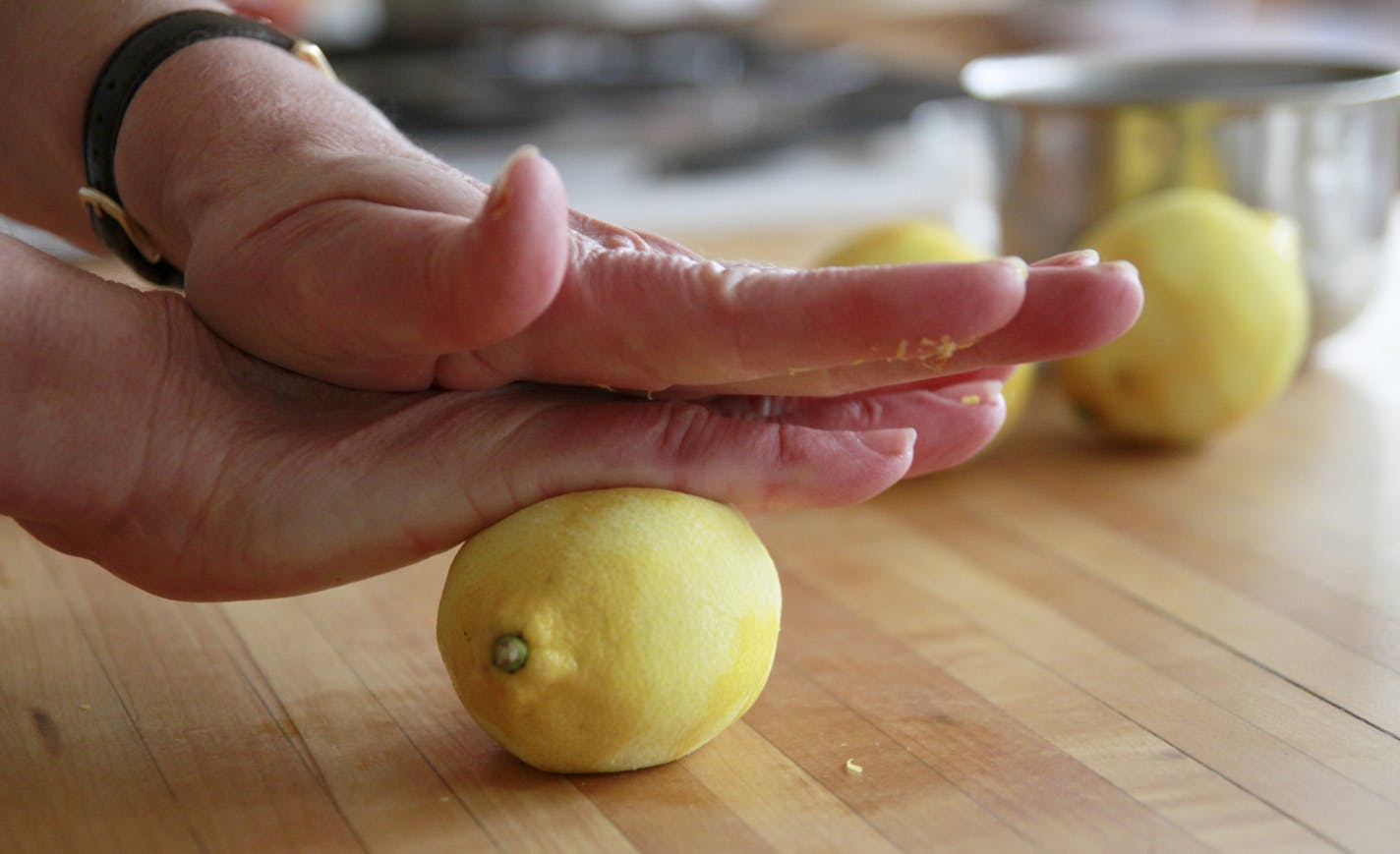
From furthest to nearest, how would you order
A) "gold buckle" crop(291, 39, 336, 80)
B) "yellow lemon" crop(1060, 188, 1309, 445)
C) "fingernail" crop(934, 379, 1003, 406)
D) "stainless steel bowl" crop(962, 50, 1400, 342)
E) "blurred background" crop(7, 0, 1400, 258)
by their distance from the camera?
"blurred background" crop(7, 0, 1400, 258) < "stainless steel bowl" crop(962, 50, 1400, 342) < "yellow lemon" crop(1060, 188, 1309, 445) < "gold buckle" crop(291, 39, 336, 80) < "fingernail" crop(934, 379, 1003, 406)

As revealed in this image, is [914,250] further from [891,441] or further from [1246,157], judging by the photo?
[891,441]

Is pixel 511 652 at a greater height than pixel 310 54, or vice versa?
pixel 310 54

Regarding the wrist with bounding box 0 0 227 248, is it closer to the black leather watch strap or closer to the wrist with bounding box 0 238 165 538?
the black leather watch strap

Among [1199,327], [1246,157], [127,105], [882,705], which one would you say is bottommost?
[882,705]

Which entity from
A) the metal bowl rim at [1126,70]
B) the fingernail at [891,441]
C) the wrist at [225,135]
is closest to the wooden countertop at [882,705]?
the fingernail at [891,441]

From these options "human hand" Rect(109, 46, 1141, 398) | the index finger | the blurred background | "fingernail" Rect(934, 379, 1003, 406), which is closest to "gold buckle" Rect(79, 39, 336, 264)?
"human hand" Rect(109, 46, 1141, 398)

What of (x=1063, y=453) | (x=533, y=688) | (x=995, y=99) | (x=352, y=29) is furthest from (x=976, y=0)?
(x=533, y=688)

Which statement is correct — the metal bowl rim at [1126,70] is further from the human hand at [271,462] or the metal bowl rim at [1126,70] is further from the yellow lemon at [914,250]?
the human hand at [271,462]

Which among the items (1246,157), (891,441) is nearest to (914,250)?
(1246,157)
